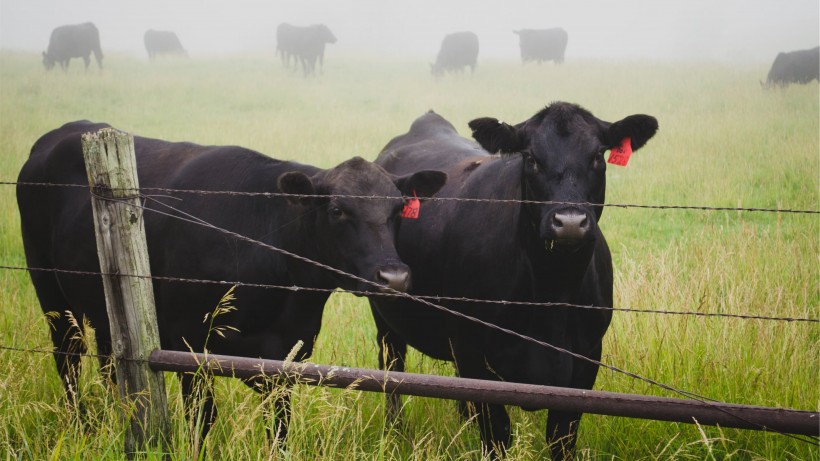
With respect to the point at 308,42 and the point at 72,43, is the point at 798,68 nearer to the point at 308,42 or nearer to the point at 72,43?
the point at 308,42

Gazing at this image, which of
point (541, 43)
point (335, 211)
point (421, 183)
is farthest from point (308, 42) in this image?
point (335, 211)

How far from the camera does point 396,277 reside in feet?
11.1

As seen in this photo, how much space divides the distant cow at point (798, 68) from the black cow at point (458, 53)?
16.2 m

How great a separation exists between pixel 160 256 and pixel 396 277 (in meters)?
1.57

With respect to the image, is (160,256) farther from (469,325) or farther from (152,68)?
(152,68)

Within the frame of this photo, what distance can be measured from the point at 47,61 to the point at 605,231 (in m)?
34.3

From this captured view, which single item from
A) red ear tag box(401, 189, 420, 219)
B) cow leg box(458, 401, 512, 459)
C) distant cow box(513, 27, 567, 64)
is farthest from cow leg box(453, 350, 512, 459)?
distant cow box(513, 27, 567, 64)

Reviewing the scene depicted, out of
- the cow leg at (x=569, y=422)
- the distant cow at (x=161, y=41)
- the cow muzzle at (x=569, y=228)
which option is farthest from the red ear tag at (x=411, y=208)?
the distant cow at (x=161, y=41)

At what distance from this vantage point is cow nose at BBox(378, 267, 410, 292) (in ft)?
11.1

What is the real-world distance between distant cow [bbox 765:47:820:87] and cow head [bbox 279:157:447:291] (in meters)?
26.9

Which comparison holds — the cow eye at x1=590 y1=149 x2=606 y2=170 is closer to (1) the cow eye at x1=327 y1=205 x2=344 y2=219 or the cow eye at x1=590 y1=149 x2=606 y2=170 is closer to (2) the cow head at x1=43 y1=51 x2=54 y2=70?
(1) the cow eye at x1=327 y1=205 x2=344 y2=219

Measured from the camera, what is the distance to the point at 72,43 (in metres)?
36.5

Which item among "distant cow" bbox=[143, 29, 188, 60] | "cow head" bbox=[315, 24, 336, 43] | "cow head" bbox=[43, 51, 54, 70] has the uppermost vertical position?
"distant cow" bbox=[143, 29, 188, 60]

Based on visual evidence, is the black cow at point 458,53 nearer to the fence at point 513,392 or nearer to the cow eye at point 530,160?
the cow eye at point 530,160
